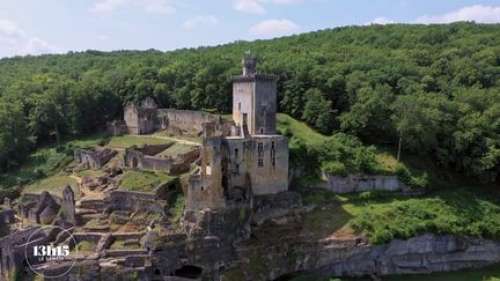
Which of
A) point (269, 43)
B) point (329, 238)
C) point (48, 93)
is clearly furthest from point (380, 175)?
point (269, 43)

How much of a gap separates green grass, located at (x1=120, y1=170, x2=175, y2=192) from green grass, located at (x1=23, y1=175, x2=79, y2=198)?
5.26 m

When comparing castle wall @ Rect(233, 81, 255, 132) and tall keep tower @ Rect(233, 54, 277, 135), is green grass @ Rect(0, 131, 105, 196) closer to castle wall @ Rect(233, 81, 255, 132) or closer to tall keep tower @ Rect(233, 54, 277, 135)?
castle wall @ Rect(233, 81, 255, 132)

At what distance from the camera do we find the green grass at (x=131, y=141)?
50609mm

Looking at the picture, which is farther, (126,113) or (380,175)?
(126,113)

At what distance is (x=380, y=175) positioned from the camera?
42.9 m

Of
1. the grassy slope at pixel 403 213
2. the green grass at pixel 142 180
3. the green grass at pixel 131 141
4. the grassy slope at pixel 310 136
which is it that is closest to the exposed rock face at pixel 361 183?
the grassy slope at pixel 403 213

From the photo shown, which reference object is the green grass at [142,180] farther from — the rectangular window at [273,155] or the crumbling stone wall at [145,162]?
the rectangular window at [273,155]

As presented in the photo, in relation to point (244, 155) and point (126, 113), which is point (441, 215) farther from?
point (126, 113)

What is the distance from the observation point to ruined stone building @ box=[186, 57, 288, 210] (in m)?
35.3

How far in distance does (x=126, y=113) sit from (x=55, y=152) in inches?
359

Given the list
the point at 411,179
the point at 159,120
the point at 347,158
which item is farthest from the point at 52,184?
A: the point at 411,179

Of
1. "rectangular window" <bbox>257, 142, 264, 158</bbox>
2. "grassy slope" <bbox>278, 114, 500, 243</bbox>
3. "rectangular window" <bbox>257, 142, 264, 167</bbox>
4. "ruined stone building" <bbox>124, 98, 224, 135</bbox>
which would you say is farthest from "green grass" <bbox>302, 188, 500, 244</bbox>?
"ruined stone building" <bbox>124, 98, 224, 135</bbox>

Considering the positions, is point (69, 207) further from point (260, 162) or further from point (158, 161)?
point (260, 162)

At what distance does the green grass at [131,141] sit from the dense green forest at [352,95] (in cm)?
906
